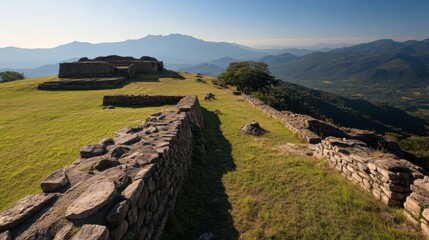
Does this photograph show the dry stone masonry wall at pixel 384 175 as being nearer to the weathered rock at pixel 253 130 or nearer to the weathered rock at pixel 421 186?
the weathered rock at pixel 421 186

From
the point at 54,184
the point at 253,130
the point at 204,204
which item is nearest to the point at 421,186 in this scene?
the point at 204,204

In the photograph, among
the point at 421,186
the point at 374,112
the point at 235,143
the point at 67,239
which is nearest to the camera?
the point at 67,239

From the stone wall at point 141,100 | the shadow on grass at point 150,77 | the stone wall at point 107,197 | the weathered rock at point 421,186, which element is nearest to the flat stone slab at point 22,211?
the stone wall at point 107,197

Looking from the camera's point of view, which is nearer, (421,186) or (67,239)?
(67,239)

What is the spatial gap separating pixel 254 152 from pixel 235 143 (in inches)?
66.6

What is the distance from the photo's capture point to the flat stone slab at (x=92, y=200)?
388cm

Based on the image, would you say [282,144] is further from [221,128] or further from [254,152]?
[221,128]

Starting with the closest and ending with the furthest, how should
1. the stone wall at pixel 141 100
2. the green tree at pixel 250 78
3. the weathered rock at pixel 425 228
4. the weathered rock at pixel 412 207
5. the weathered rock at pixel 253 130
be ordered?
the weathered rock at pixel 425 228, the weathered rock at pixel 412 207, the weathered rock at pixel 253 130, the stone wall at pixel 141 100, the green tree at pixel 250 78

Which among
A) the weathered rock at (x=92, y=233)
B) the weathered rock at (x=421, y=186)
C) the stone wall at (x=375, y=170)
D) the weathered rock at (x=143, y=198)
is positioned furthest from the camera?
the stone wall at (x=375, y=170)

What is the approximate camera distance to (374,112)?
145 metres

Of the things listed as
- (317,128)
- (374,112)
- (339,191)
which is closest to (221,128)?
(317,128)

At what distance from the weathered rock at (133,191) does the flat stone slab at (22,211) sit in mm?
1330

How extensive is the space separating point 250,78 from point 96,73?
2914 cm

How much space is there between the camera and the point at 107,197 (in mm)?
4156
